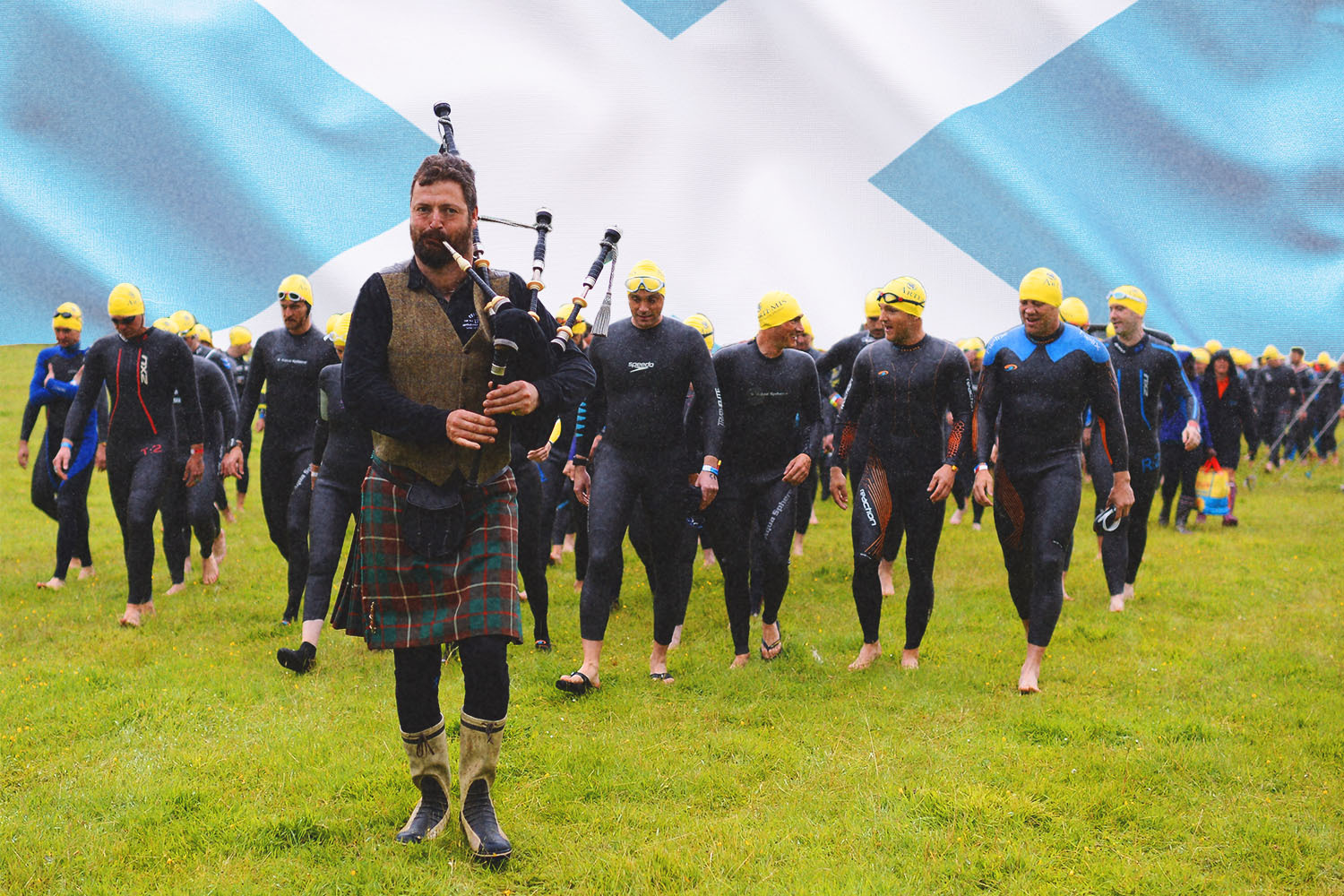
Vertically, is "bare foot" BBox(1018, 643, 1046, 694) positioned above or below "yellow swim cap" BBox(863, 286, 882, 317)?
below

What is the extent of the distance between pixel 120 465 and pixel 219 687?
8.95 ft

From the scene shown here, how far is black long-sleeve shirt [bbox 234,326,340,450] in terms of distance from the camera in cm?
845

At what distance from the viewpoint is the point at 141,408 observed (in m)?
8.52

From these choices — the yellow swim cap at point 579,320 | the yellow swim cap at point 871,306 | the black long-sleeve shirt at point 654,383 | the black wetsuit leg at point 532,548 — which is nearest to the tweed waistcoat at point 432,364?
the black long-sleeve shirt at point 654,383

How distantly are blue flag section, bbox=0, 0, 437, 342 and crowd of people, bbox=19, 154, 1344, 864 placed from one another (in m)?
0.63

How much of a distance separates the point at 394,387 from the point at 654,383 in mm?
3272

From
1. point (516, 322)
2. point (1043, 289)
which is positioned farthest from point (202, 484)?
point (1043, 289)

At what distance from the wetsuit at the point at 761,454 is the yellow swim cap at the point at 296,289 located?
10.9 feet

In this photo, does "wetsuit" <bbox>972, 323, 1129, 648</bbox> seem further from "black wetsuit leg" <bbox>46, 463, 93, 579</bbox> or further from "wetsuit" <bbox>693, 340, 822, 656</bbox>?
"black wetsuit leg" <bbox>46, 463, 93, 579</bbox>

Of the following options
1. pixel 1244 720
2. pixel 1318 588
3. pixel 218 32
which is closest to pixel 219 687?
pixel 218 32

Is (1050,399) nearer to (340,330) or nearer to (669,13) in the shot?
(340,330)

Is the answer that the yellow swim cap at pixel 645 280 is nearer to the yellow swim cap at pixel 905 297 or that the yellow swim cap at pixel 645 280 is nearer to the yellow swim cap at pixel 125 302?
the yellow swim cap at pixel 905 297

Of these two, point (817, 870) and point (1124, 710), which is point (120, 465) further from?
point (1124, 710)

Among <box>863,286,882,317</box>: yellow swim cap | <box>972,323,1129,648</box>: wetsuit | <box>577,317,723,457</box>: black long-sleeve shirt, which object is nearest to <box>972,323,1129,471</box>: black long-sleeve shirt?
<box>972,323,1129,648</box>: wetsuit
